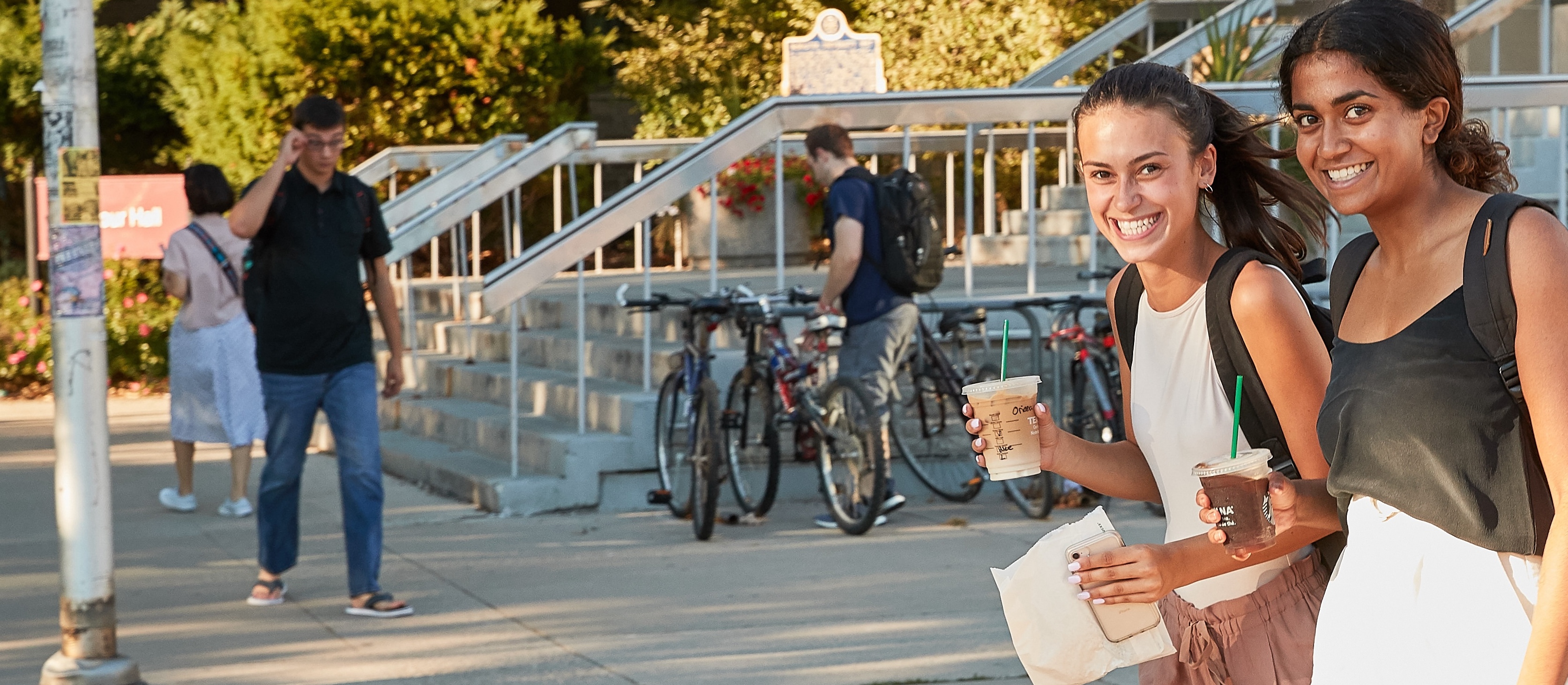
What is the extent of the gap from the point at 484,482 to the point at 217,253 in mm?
1737

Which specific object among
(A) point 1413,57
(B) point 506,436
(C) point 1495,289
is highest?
(A) point 1413,57

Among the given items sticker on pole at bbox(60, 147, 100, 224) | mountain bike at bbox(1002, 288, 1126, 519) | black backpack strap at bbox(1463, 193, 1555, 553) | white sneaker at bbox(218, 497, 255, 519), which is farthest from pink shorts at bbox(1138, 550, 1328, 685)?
white sneaker at bbox(218, 497, 255, 519)

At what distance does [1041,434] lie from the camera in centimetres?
252

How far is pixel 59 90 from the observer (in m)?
4.57

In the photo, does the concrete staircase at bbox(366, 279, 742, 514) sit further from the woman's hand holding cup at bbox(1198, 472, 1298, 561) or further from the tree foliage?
the woman's hand holding cup at bbox(1198, 472, 1298, 561)

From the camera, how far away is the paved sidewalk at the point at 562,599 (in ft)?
16.6

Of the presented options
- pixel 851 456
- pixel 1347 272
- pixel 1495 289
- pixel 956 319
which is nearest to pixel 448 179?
pixel 956 319

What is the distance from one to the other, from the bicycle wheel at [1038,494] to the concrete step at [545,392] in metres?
1.75

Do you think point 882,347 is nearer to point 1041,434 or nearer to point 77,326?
point 77,326

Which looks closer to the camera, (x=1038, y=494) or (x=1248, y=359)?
(x=1248, y=359)

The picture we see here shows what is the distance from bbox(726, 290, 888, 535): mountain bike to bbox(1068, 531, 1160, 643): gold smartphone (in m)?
4.61

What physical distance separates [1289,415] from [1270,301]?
0.16 meters

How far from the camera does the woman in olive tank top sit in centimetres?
181

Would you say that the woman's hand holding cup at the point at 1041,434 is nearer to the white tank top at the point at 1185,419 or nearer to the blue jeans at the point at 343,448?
the white tank top at the point at 1185,419
